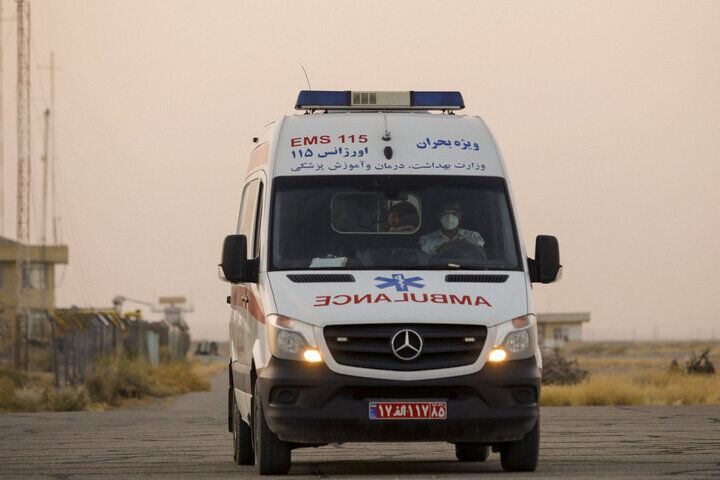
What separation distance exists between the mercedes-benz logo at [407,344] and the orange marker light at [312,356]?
1.92 ft

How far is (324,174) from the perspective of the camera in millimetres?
12664

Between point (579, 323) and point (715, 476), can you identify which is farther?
point (579, 323)

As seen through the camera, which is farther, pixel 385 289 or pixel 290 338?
pixel 385 289

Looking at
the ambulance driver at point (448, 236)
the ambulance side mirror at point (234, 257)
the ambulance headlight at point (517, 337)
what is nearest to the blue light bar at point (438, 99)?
the ambulance driver at point (448, 236)

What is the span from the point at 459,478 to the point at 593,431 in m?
8.05

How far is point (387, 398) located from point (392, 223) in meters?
1.77

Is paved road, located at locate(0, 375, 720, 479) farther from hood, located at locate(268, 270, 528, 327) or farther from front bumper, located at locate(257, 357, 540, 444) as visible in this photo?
hood, located at locate(268, 270, 528, 327)

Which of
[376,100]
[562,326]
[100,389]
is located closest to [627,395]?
[100,389]

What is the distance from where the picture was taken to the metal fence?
34.6m

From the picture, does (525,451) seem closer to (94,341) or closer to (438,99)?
(438,99)

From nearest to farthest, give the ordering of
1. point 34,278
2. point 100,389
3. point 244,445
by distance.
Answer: point 244,445 < point 100,389 < point 34,278

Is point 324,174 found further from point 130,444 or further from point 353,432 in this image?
point 130,444

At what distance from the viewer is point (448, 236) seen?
12281 mm

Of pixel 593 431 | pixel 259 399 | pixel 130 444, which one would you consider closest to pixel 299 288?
pixel 259 399
